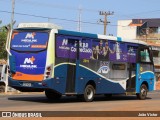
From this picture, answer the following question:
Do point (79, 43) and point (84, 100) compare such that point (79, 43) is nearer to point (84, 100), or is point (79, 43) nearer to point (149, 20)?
point (84, 100)

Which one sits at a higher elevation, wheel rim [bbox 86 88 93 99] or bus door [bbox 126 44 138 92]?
bus door [bbox 126 44 138 92]

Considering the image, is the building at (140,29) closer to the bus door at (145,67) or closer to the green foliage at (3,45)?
the green foliage at (3,45)

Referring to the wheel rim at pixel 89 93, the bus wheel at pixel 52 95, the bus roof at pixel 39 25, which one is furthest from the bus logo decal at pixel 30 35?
the wheel rim at pixel 89 93

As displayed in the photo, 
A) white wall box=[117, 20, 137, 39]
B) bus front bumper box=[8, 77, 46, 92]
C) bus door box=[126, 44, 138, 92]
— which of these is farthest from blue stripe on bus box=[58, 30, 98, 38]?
white wall box=[117, 20, 137, 39]

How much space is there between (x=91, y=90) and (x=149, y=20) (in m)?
101

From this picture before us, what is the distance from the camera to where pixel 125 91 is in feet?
78.5

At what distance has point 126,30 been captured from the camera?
11406 cm

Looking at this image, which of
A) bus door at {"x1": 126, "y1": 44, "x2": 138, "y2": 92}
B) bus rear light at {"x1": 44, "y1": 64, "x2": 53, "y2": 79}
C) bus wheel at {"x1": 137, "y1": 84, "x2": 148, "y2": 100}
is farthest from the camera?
bus wheel at {"x1": 137, "y1": 84, "x2": 148, "y2": 100}

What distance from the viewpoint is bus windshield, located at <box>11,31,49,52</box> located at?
64.2 feet

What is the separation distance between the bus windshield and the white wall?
297ft

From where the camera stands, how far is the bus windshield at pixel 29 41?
19.6m

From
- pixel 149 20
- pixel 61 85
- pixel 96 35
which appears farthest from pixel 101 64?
pixel 149 20

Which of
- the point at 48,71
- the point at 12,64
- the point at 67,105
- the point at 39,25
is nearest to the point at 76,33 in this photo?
the point at 39,25

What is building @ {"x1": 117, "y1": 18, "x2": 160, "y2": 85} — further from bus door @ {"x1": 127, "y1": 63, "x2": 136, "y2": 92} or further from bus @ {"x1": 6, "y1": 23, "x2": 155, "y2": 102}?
bus @ {"x1": 6, "y1": 23, "x2": 155, "y2": 102}
